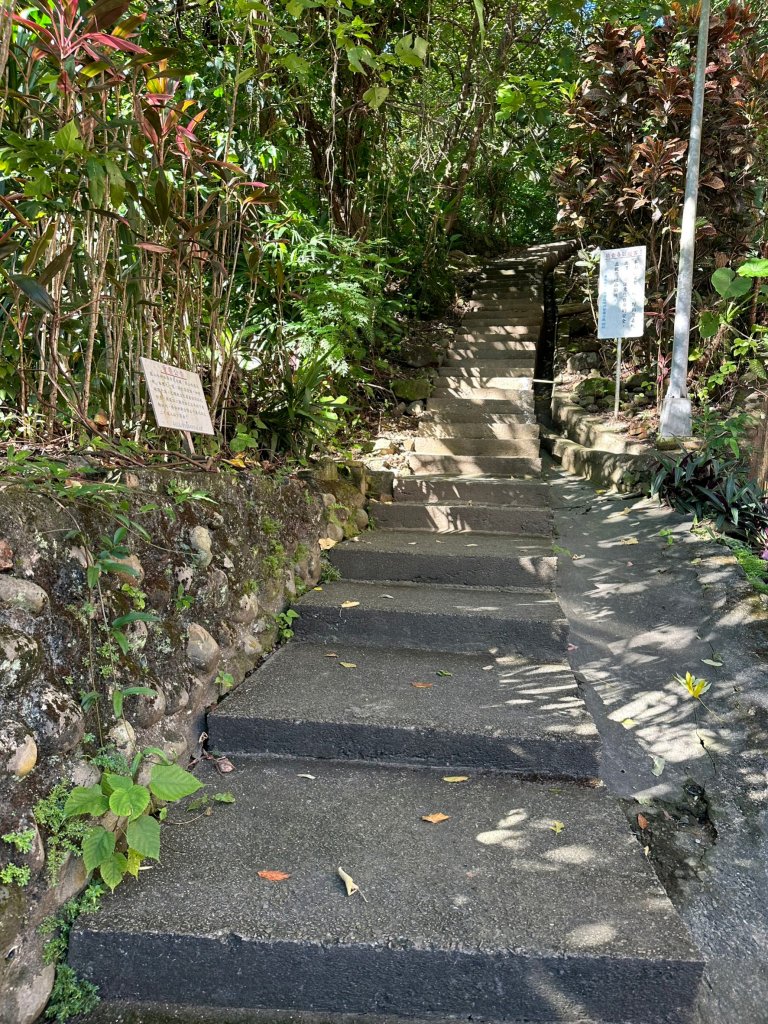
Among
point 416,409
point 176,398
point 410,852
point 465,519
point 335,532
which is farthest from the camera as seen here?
point 416,409

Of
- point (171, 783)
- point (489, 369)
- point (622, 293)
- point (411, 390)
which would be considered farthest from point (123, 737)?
point (489, 369)

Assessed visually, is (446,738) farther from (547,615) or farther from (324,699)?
(547,615)

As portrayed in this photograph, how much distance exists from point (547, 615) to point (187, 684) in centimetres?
138

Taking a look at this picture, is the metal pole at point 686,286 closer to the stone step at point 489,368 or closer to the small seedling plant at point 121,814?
the stone step at point 489,368

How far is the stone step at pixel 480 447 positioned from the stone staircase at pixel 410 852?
178cm

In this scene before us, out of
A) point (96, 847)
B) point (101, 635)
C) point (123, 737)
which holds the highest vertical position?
point (101, 635)

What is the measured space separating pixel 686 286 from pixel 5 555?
424cm

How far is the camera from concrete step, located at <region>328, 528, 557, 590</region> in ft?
10.1

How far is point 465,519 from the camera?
3.79 metres

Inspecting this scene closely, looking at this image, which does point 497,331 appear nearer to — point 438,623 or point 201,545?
point 438,623

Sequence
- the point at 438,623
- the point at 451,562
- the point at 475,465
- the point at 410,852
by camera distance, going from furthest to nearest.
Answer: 1. the point at 475,465
2. the point at 451,562
3. the point at 438,623
4. the point at 410,852

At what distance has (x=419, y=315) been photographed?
675 centimetres

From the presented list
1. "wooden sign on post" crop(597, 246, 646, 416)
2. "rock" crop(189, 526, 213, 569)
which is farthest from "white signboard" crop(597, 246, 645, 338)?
"rock" crop(189, 526, 213, 569)

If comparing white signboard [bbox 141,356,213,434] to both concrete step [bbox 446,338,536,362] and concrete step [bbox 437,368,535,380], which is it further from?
concrete step [bbox 446,338,536,362]
